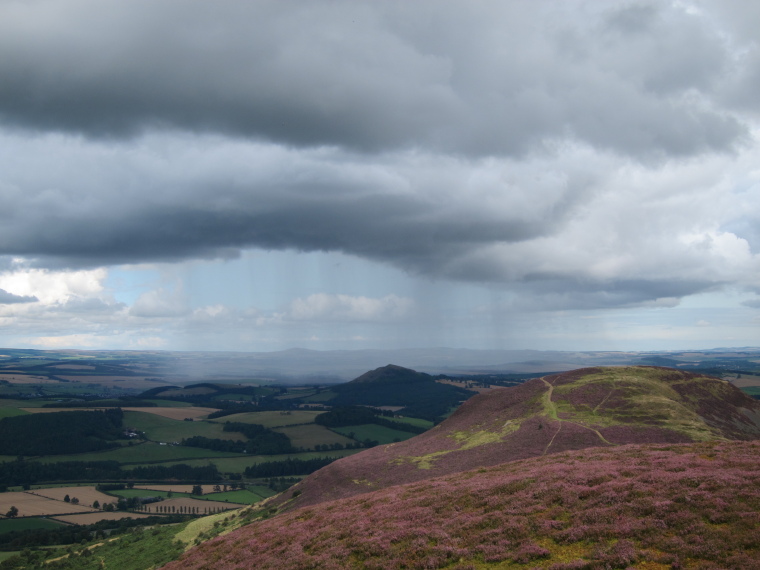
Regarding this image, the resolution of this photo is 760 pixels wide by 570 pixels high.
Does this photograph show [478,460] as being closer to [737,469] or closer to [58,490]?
[737,469]

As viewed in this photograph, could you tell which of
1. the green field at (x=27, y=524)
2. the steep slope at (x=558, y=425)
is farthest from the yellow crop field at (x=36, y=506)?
the steep slope at (x=558, y=425)

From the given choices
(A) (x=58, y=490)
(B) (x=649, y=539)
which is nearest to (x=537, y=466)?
(B) (x=649, y=539)

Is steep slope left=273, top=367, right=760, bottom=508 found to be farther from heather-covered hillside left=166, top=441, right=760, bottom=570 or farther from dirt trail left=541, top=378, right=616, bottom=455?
heather-covered hillside left=166, top=441, right=760, bottom=570

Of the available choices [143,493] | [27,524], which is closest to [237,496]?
[143,493]

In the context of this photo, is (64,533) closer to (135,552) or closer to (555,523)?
(135,552)

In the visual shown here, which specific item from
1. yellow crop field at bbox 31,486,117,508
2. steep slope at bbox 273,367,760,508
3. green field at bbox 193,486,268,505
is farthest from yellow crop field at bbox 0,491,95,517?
steep slope at bbox 273,367,760,508

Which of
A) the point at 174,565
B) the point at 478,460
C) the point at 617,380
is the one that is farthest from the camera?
the point at 617,380
